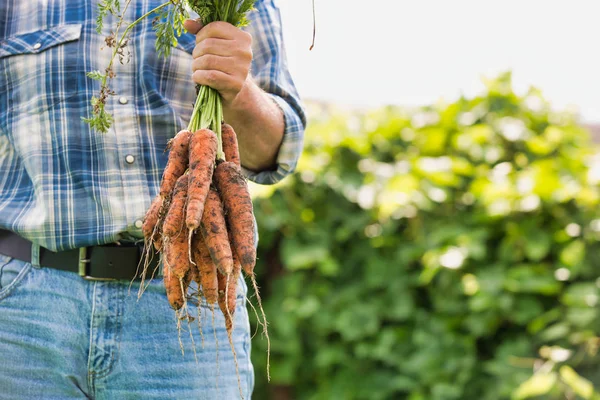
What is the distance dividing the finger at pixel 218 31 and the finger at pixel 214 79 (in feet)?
0.25

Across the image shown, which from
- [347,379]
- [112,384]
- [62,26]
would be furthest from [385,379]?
[62,26]

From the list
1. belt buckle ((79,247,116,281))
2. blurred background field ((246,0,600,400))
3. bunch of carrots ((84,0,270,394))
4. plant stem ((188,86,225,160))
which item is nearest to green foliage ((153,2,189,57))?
bunch of carrots ((84,0,270,394))

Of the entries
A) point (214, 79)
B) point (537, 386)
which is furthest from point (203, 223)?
point (537, 386)

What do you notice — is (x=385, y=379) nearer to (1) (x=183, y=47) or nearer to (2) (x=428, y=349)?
(2) (x=428, y=349)

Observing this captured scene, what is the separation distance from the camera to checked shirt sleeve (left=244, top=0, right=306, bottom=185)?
1868mm

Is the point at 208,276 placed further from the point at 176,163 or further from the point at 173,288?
the point at 176,163

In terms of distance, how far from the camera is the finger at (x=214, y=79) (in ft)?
4.92

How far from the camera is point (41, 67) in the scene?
1702mm

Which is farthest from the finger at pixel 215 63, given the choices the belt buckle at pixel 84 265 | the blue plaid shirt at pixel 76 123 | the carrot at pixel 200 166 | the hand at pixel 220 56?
the belt buckle at pixel 84 265

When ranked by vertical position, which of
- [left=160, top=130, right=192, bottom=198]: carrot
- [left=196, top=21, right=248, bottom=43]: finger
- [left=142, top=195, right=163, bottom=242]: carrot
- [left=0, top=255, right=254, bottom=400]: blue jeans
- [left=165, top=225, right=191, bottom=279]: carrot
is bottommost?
[left=0, top=255, right=254, bottom=400]: blue jeans

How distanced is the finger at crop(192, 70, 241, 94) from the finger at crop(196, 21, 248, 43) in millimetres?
77

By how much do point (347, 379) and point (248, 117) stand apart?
7.47ft

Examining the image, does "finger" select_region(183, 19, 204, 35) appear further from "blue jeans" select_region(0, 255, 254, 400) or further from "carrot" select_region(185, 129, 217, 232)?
"blue jeans" select_region(0, 255, 254, 400)

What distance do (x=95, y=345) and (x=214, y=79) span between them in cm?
67
